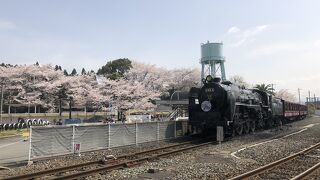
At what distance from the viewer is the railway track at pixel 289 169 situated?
39.1 ft

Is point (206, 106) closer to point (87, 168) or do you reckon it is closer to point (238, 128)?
point (238, 128)

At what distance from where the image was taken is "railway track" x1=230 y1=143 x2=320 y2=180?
469 inches

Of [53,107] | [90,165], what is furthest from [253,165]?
[53,107]

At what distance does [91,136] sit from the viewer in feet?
63.4

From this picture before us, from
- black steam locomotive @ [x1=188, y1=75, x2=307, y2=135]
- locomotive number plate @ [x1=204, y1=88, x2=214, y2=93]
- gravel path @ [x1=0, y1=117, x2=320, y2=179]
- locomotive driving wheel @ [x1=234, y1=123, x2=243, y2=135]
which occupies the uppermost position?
locomotive number plate @ [x1=204, y1=88, x2=214, y2=93]

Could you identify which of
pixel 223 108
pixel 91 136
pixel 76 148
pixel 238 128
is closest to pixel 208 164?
pixel 76 148

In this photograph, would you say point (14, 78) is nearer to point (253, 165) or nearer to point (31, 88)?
point (31, 88)

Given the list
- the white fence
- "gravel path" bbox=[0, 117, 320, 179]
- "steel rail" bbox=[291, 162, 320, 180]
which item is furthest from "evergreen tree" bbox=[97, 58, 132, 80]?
"steel rail" bbox=[291, 162, 320, 180]

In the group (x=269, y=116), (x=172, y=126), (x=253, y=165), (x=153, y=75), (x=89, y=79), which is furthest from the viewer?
(x=153, y=75)

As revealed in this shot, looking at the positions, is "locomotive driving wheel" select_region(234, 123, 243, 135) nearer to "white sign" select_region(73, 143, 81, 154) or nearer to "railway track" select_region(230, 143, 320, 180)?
"railway track" select_region(230, 143, 320, 180)

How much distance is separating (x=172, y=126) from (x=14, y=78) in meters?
54.6

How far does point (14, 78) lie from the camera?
241 feet

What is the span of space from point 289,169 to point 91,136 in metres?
10.0

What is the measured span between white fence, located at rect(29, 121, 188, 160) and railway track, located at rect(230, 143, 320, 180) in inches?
350
